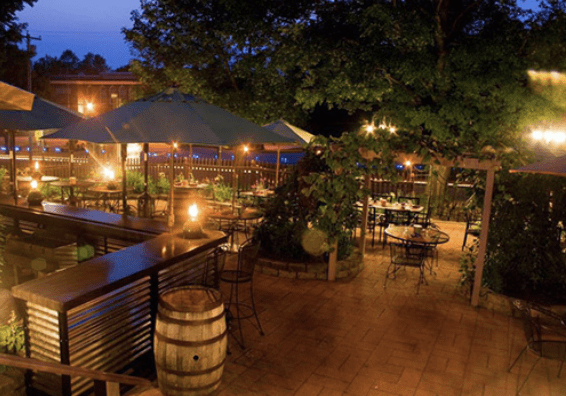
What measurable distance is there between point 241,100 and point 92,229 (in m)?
9.25

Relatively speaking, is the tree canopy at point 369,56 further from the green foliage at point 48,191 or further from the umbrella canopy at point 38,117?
the umbrella canopy at point 38,117

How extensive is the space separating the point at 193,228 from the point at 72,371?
251 cm

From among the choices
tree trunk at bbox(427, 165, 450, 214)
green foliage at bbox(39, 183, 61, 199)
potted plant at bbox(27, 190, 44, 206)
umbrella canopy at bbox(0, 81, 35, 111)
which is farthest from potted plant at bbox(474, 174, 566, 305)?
green foliage at bbox(39, 183, 61, 199)

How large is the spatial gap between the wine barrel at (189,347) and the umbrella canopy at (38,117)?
4254 mm

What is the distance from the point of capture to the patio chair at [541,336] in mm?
3971

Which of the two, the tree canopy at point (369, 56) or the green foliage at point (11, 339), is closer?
the green foliage at point (11, 339)

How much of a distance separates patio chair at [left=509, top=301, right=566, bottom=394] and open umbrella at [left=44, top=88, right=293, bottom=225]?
3125mm

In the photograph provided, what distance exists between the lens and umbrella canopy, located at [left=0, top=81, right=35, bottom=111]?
2.72 metres

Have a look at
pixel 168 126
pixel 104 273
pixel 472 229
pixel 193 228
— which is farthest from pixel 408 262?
pixel 104 273

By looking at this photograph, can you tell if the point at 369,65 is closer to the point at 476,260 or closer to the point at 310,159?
the point at 310,159

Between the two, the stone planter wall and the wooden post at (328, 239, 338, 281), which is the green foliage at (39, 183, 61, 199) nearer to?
the wooden post at (328, 239, 338, 281)

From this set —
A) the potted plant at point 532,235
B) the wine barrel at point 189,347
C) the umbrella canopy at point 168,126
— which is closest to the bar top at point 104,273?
the wine barrel at point 189,347

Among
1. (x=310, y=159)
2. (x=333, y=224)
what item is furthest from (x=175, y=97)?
(x=333, y=224)

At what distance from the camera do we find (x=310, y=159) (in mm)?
6523
